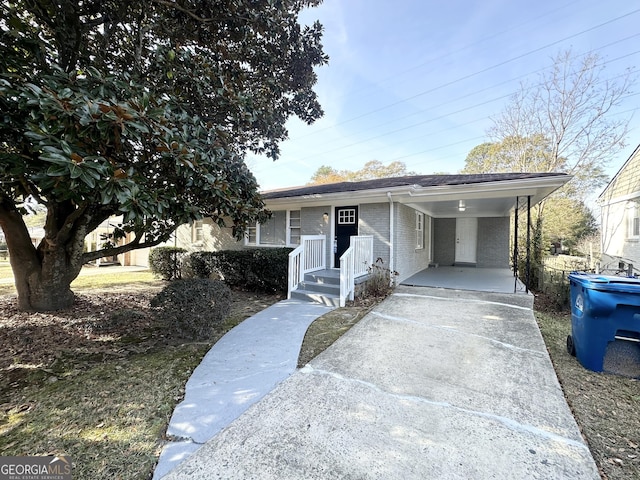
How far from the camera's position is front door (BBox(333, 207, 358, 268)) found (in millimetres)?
8984

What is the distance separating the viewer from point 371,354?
409cm

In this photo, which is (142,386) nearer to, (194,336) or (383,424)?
(194,336)

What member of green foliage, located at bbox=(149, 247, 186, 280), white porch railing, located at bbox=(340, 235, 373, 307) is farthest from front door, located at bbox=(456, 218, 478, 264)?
green foliage, located at bbox=(149, 247, 186, 280)

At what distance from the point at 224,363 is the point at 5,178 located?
12.4 ft

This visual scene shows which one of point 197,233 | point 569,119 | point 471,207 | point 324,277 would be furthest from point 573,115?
point 197,233

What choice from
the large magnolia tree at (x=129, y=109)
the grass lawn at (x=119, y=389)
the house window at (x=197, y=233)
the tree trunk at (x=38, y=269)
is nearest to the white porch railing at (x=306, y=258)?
the large magnolia tree at (x=129, y=109)

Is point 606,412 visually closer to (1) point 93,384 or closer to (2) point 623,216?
(1) point 93,384

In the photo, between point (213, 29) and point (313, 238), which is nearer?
point (213, 29)

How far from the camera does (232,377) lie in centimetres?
346

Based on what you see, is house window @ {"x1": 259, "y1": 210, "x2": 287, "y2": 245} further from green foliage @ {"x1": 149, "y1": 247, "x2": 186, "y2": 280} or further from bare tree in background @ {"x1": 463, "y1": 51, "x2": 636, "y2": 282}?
bare tree in background @ {"x1": 463, "y1": 51, "x2": 636, "y2": 282}

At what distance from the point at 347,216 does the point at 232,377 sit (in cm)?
648

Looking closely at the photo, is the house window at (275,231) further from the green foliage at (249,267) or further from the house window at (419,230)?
the house window at (419,230)

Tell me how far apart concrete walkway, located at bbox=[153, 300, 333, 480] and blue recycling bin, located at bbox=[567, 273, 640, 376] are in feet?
13.0

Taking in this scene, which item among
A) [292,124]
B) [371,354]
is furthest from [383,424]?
[292,124]
